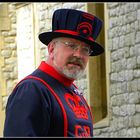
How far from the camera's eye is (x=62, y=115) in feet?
10.9

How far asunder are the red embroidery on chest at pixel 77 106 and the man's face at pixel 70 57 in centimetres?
13

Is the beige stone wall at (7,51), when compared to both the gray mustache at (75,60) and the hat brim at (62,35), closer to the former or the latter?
the hat brim at (62,35)

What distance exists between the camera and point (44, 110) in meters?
3.27

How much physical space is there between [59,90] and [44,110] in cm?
24

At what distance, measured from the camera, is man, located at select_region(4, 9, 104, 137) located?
10.7 feet

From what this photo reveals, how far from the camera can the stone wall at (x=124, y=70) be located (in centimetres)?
881

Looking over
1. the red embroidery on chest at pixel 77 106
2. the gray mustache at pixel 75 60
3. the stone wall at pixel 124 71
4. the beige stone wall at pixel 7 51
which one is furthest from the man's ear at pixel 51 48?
the beige stone wall at pixel 7 51

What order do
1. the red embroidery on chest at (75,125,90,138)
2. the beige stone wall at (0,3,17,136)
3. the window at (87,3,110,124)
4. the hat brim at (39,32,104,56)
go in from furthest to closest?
1. the beige stone wall at (0,3,17,136)
2. the window at (87,3,110,124)
3. the hat brim at (39,32,104,56)
4. the red embroidery on chest at (75,125,90,138)

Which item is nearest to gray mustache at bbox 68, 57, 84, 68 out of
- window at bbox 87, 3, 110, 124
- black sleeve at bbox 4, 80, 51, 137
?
Answer: black sleeve at bbox 4, 80, 51, 137

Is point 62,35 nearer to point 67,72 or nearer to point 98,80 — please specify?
point 67,72

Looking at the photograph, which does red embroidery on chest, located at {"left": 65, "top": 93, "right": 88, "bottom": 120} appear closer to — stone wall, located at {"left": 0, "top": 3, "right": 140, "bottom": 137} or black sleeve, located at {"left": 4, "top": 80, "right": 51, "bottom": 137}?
black sleeve, located at {"left": 4, "top": 80, "right": 51, "bottom": 137}

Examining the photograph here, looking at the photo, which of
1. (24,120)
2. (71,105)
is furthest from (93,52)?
(24,120)

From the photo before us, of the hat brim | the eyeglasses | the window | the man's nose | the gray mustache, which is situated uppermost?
the hat brim

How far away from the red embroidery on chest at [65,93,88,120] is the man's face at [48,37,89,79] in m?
0.13
